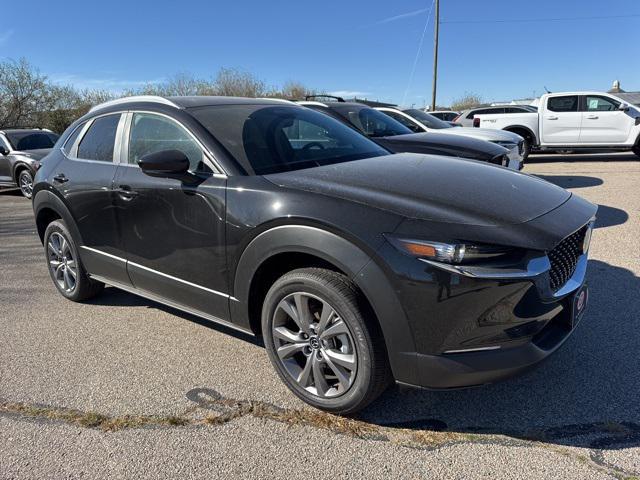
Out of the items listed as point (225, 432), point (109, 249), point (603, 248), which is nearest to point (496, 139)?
point (603, 248)

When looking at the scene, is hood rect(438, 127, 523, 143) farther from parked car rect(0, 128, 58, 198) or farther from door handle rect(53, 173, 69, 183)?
parked car rect(0, 128, 58, 198)

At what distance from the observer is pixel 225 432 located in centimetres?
271

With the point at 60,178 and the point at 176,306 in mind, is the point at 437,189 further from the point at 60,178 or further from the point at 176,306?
the point at 60,178

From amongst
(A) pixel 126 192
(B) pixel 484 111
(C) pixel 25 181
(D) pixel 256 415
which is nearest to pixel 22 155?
(C) pixel 25 181

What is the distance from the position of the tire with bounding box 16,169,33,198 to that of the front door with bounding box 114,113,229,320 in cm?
871

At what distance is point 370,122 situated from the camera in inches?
324

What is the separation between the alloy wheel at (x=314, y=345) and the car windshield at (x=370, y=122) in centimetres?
557

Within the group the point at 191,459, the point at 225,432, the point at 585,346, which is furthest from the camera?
the point at 585,346

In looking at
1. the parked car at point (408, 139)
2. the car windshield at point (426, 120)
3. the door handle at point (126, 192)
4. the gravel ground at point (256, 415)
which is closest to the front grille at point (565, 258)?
the gravel ground at point (256, 415)

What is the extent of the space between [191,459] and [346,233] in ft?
4.39

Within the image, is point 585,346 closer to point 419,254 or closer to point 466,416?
point 466,416

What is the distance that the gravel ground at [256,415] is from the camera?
7.98ft

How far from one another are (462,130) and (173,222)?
26.2 feet

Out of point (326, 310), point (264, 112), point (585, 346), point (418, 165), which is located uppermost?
point (264, 112)
